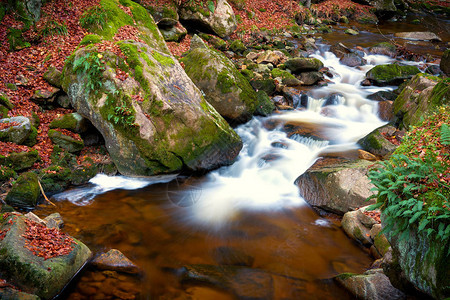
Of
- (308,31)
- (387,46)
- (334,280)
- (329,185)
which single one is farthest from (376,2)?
(334,280)

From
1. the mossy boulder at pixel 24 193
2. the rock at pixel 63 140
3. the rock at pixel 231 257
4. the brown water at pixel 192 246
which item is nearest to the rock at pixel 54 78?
the rock at pixel 63 140

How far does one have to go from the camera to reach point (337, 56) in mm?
17141

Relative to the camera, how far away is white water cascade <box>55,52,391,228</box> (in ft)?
24.5

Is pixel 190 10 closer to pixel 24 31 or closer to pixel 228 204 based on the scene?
pixel 24 31

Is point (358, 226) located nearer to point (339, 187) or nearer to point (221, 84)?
point (339, 187)

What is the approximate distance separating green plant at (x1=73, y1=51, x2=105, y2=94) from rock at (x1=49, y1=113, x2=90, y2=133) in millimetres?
1064

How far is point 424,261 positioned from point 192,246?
4.02 m

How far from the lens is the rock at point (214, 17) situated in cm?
1562

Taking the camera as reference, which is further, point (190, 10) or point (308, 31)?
point (308, 31)

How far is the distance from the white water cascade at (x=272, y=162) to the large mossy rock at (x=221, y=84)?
860mm

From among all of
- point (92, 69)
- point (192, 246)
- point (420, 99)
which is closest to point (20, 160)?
point (92, 69)

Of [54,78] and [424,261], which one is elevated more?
[54,78]

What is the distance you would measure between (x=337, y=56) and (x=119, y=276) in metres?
16.7

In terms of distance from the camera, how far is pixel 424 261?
3.21 meters
